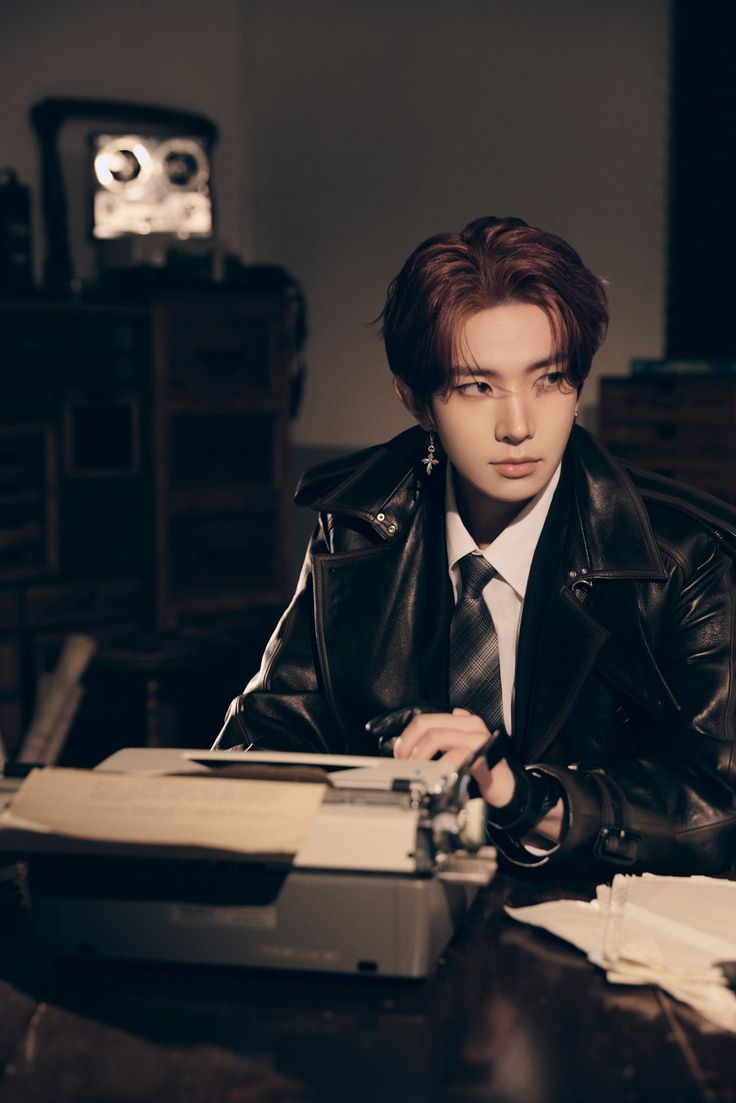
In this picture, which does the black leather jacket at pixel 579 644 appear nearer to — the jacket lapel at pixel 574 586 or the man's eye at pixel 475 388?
the jacket lapel at pixel 574 586

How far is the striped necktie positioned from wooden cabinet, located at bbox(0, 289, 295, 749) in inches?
84.6

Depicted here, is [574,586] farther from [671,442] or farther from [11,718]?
[11,718]

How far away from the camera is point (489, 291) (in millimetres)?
1552

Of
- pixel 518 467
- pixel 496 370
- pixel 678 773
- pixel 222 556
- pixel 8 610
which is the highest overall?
pixel 496 370

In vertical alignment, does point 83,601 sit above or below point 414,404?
below

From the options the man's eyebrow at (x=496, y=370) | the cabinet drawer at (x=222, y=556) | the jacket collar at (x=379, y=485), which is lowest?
the cabinet drawer at (x=222, y=556)

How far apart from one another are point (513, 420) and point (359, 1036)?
71 cm

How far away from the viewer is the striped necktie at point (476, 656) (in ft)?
5.41

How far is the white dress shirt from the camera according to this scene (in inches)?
65.7

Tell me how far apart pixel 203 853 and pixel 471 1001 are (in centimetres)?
23

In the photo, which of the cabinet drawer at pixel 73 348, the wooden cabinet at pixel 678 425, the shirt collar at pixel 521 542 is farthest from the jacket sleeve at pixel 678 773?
the cabinet drawer at pixel 73 348

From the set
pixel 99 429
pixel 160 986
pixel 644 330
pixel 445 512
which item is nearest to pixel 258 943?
pixel 160 986

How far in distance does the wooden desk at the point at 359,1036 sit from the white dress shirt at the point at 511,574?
54 centimetres

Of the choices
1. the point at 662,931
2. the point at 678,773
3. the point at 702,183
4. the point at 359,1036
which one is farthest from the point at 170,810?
the point at 702,183
